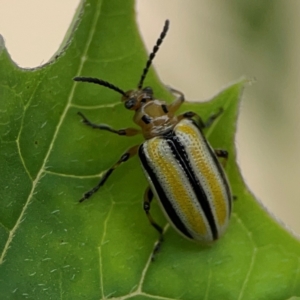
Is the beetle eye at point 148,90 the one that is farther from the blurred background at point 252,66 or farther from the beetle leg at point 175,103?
the blurred background at point 252,66

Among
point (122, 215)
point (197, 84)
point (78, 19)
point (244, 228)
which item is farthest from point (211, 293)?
point (197, 84)

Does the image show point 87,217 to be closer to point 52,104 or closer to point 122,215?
point 122,215

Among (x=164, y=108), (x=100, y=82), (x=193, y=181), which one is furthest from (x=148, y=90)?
(x=193, y=181)

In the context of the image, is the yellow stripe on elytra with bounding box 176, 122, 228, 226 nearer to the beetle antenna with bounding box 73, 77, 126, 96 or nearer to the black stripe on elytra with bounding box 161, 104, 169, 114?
the black stripe on elytra with bounding box 161, 104, 169, 114

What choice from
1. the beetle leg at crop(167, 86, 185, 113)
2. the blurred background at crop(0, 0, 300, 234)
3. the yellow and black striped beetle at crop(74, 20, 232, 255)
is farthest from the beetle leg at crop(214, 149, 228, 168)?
the blurred background at crop(0, 0, 300, 234)

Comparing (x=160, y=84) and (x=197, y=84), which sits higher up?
(x=160, y=84)

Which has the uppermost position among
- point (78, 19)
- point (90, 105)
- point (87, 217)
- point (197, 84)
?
point (78, 19)

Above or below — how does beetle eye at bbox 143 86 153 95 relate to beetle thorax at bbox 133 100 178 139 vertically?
above

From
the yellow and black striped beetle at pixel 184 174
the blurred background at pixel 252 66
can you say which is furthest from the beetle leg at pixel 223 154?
the blurred background at pixel 252 66
